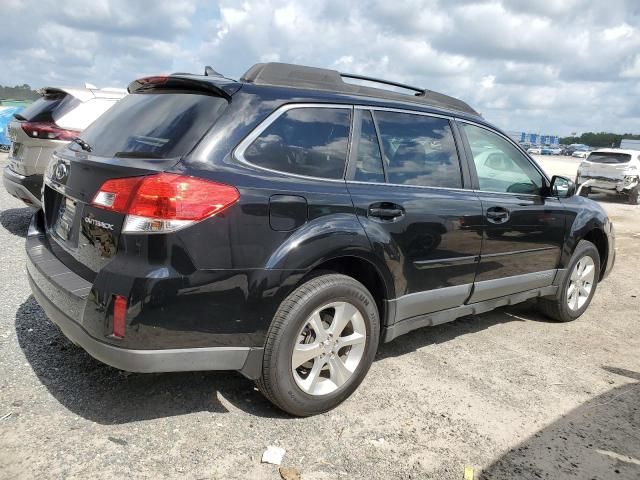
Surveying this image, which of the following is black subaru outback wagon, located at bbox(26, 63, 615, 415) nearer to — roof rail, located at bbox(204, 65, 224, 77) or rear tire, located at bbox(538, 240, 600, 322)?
roof rail, located at bbox(204, 65, 224, 77)

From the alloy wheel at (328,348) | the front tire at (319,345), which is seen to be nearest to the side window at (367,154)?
the front tire at (319,345)

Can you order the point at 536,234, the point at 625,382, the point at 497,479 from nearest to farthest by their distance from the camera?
the point at 497,479
the point at 625,382
the point at 536,234

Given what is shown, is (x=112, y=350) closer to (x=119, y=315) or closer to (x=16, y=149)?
(x=119, y=315)

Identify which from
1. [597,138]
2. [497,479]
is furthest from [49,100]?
[597,138]

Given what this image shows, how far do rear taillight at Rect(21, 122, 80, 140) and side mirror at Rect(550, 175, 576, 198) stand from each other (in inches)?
196

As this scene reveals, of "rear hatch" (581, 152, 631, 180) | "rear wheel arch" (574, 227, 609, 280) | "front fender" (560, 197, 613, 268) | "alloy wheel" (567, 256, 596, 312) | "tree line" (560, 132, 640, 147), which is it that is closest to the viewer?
"front fender" (560, 197, 613, 268)

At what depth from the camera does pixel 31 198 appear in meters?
5.67

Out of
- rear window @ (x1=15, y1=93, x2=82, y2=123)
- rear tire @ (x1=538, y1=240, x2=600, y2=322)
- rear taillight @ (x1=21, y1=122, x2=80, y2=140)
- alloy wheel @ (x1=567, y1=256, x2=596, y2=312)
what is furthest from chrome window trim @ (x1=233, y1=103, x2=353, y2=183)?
rear window @ (x1=15, y1=93, x2=82, y2=123)

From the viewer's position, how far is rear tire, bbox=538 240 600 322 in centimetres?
486

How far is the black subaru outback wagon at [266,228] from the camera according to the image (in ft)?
7.91

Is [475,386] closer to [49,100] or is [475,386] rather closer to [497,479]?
[497,479]

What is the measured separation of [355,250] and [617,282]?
17.1 ft

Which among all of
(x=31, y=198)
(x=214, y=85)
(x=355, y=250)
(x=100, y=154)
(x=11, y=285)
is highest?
(x=214, y=85)

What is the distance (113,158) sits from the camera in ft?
8.82
